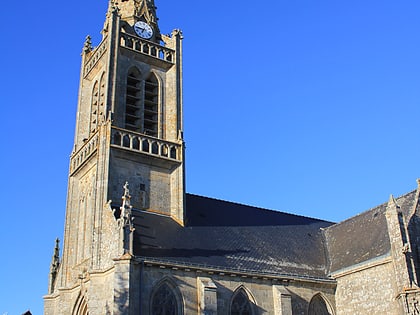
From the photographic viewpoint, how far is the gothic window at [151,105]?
102 feet

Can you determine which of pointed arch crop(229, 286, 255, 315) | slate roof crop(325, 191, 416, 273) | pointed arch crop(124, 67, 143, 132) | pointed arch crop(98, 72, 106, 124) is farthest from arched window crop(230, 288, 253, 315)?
pointed arch crop(98, 72, 106, 124)

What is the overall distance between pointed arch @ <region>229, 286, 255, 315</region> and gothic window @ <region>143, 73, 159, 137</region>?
10339mm

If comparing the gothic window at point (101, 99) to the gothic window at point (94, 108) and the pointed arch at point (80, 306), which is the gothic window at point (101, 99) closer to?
the gothic window at point (94, 108)

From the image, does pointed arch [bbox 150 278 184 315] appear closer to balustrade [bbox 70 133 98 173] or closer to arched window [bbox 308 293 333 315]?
arched window [bbox 308 293 333 315]

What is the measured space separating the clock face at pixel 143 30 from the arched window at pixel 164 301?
53.5 feet

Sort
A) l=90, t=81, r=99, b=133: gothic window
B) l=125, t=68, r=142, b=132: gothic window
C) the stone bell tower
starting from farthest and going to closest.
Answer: l=90, t=81, r=99, b=133: gothic window, l=125, t=68, r=142, b=132: gothic window, the stone bell tower

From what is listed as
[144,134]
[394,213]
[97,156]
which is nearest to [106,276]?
[97,156]

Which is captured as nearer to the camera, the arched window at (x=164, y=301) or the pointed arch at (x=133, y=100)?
the arched window at (x=164, y=301)

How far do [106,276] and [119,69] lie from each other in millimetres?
12265

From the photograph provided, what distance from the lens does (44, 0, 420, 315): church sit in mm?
23531

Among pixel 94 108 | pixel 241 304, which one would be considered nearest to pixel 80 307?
pixel 241 304

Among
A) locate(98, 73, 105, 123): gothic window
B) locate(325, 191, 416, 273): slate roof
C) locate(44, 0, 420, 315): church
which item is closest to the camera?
locate(44, 0, 420, 315): church

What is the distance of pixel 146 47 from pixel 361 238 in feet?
53.1

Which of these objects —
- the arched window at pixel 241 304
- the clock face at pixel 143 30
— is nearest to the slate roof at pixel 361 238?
the arched window at pixel 241 304
